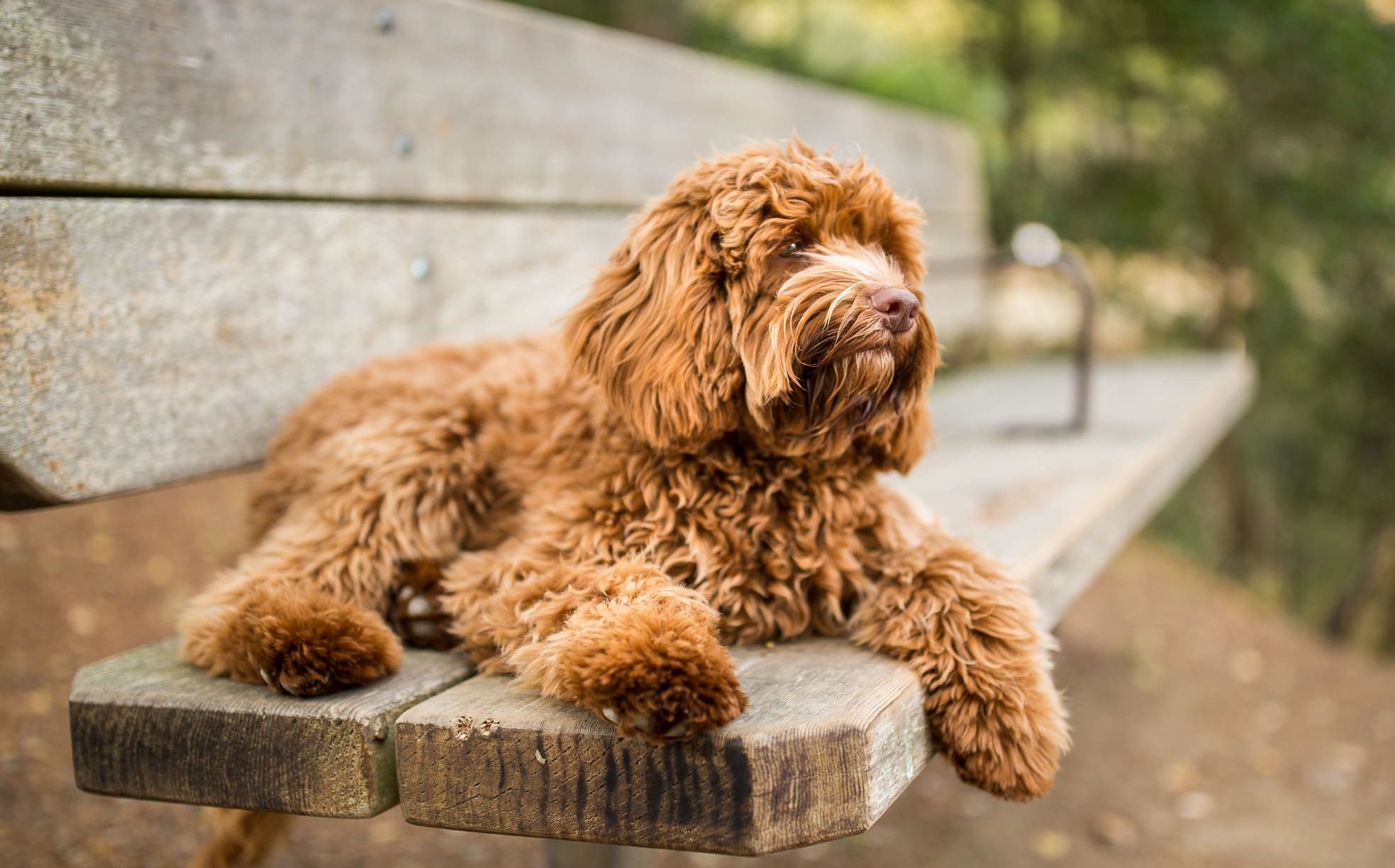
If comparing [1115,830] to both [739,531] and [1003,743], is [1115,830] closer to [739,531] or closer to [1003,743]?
[1003,743]

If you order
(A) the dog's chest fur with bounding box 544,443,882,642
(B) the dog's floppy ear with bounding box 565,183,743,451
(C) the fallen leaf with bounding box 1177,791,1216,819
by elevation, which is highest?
(B) the dog's floppy ear with bounding box 565,183,743,451

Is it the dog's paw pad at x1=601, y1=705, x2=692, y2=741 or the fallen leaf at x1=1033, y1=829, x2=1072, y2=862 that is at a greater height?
the dog's paw pad at x1=601, y1=705, x2=692, y2=741

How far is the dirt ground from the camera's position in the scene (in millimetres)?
3494

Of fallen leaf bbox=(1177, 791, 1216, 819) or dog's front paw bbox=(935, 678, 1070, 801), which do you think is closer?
dog's front paw bbox=(935, 678, 1070, 801)

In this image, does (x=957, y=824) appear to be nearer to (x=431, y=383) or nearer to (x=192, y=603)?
(x=431, y=383)

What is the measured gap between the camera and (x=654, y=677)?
149cm

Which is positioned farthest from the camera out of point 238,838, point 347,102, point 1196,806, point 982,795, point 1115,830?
point 1196,806

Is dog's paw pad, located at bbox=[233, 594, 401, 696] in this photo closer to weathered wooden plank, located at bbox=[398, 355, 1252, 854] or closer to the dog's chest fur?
weathered wooden plank, located at bbox=[398, 355, 1252, 854]

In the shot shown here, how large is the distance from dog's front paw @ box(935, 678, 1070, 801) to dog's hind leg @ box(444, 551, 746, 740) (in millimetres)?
404

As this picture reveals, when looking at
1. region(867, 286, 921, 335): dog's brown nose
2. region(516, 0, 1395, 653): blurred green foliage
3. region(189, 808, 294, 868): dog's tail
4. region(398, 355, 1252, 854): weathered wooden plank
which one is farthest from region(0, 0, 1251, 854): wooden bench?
region(516, 0, 1395, 653): blurred green foliage

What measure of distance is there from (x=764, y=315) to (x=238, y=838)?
4.74ft

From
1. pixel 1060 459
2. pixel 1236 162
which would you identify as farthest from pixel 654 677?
pixel 1236 162

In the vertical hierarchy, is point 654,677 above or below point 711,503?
below

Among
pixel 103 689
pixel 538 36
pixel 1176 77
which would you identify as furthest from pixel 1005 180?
pixel 103 689
